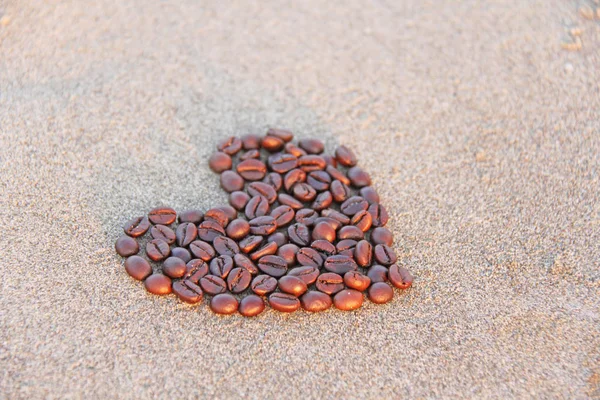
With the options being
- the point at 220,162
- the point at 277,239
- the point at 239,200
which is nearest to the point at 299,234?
the point at 277,239

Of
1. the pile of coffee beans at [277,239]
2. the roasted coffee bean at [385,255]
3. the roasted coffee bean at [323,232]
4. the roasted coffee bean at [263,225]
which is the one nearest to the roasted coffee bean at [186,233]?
the pile of coffee beans at [277,239]

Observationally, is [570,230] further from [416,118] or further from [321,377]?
[321,377]

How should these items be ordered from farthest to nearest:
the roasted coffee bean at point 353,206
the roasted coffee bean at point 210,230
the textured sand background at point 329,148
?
the roasted coffee bean at point 353,206
the roasted coffee bean at point 210,230
the textured sand background at point 329,148

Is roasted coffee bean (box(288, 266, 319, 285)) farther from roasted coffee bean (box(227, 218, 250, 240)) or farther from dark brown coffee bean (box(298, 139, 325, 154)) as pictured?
dark brown coffee bean (box(298, 139, 325, 154))

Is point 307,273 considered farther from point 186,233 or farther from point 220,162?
point 220,162

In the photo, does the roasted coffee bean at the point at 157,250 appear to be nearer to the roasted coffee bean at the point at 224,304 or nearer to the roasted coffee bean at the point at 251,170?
the roasted coffee bean at the point at 224,304

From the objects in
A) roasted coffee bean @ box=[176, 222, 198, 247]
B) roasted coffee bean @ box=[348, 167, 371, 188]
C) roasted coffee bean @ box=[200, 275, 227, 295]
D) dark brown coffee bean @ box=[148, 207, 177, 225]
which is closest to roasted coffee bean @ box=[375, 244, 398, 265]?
roasted coffee bean @ box=[348, 167, 371, 188]

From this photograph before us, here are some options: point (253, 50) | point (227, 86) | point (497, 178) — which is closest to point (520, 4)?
point (497, 178)
